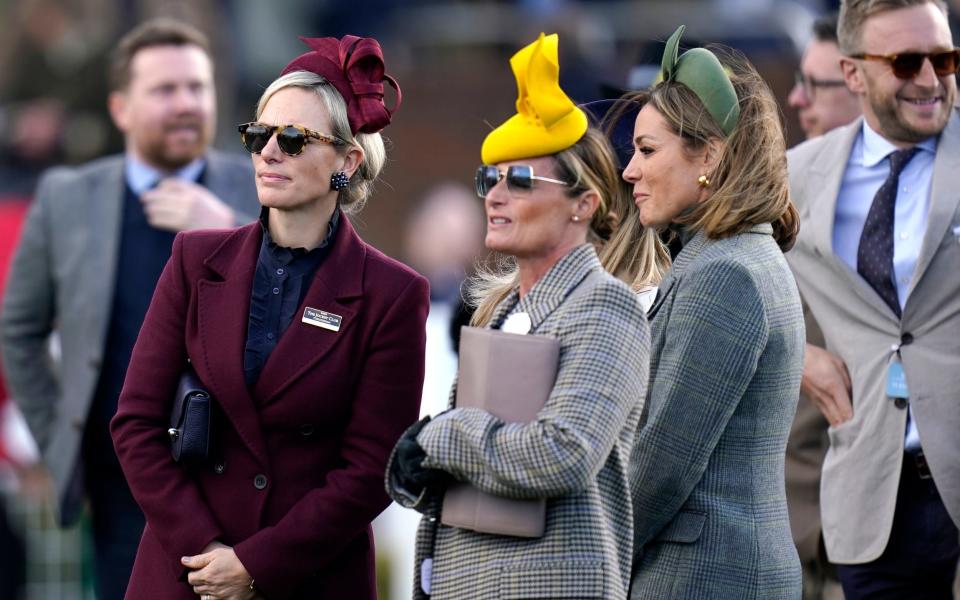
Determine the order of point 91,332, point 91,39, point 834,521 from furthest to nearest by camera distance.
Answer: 1. point 91,39
2. point 91,332
3. point 834,521

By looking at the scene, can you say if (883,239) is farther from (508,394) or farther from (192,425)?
(192,425)

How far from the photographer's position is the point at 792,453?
597 centimetres

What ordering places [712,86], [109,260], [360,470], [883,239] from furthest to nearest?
[109,260] < [883,239] < [712,86] < [360,470]

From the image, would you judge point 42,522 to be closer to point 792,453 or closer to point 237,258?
point 792,453

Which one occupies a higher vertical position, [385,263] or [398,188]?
[385,263]

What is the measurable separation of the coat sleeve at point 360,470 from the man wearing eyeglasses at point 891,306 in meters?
1.75

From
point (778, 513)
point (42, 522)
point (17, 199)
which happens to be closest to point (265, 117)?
point (778, 513)

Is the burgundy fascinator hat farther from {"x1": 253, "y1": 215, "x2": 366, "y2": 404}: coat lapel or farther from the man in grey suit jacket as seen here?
the man in grey suit jacket

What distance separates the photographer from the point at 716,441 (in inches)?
157

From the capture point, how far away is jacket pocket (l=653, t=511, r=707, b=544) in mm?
3986

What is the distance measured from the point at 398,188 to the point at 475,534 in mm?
14439

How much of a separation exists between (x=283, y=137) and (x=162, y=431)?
0.81 meters

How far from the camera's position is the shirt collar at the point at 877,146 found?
17.6 feet

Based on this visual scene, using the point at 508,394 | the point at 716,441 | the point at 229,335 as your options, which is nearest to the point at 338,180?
the point at 229,335
